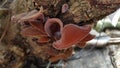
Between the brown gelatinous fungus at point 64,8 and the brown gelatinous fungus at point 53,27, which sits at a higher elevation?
the brown gelatinous fungus at point 64,8

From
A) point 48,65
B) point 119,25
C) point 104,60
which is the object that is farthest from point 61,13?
point 119,25

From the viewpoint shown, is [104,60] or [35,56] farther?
[104,60]

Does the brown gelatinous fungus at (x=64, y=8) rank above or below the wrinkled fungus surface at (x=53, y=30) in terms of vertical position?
above

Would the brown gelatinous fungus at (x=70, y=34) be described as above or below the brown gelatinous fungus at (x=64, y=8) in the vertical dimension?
below

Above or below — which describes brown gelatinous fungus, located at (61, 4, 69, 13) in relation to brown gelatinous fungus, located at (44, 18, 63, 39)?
above

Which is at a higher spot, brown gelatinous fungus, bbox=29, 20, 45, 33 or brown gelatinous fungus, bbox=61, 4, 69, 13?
brown gelatinous fungus, bbox=61, 4, 69, 13

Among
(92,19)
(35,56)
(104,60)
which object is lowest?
(104,60)

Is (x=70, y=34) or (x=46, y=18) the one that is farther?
(x=46, y=18)

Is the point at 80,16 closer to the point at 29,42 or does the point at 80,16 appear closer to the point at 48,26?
the point at 48,26
